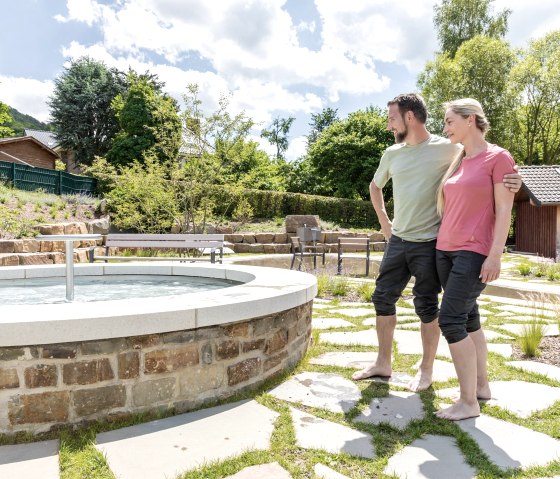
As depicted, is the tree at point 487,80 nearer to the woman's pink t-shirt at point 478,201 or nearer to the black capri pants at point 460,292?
the woman's pink t-shirt at point 478,201

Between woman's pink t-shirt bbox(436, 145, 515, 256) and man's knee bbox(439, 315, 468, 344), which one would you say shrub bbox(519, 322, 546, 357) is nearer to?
man's knee bbox(439, 315, 468, 344)

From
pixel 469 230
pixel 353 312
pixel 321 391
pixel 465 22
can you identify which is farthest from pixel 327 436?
pixel 465 22

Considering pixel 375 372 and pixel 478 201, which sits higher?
pixel 478 201

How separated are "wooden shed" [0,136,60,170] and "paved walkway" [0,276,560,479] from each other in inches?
1128

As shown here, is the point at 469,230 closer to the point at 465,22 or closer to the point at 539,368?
the point at 539,368

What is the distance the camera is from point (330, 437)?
2082 millimetres

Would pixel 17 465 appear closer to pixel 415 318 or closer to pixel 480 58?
pixel 415 318

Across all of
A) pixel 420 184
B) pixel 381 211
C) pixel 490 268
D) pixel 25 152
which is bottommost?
pixel 490 268

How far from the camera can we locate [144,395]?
2.22m

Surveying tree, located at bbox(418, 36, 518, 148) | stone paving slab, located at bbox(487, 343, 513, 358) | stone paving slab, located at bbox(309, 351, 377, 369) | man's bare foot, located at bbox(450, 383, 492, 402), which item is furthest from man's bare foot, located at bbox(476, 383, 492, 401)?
tree, located at bbox(418, 36, 518, 148)

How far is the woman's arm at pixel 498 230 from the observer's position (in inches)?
84.7

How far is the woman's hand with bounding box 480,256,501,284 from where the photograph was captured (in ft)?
7.07

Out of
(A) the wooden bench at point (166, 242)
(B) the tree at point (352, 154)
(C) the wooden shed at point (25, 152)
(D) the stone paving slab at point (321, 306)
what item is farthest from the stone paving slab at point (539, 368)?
(C) the wooden shed at point (25, 152)

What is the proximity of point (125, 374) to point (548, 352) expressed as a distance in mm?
3092
